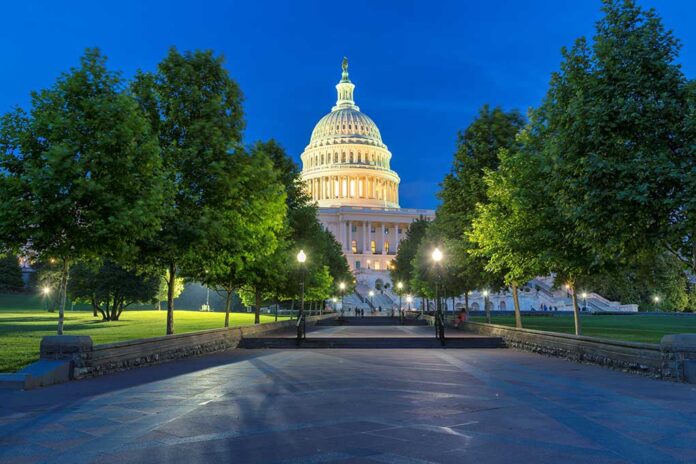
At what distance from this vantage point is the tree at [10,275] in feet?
363

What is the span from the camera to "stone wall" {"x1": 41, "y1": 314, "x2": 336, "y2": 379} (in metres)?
14.6

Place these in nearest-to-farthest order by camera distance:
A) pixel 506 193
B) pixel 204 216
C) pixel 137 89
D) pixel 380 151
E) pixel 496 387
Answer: pixel 496 387 < pixel 204 216 < pixel 137 89 < pixel 506 193 < pixel 380 151

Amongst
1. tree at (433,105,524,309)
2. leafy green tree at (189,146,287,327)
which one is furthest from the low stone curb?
tree at (433,105,524,309)

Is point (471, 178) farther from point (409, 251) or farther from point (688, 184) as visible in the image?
point (409, 251)

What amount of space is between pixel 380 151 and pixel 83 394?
176 metres

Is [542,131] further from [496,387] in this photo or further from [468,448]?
[468,448]

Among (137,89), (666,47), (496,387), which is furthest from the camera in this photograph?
(137,89)

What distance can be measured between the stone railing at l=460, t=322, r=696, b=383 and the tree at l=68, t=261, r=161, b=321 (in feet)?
137

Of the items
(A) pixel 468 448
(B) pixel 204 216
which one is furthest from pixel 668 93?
(B) pixel 204 216

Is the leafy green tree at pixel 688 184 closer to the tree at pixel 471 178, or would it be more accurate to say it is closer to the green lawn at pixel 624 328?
the green lawn at pixel 624 328

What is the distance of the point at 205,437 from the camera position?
817 cm

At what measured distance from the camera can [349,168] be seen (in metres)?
176

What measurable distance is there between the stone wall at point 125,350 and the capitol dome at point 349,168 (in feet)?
493

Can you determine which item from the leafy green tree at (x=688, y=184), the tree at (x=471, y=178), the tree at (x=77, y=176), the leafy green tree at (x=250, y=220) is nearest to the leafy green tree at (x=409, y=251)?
the tree at (x=471, y=178)
